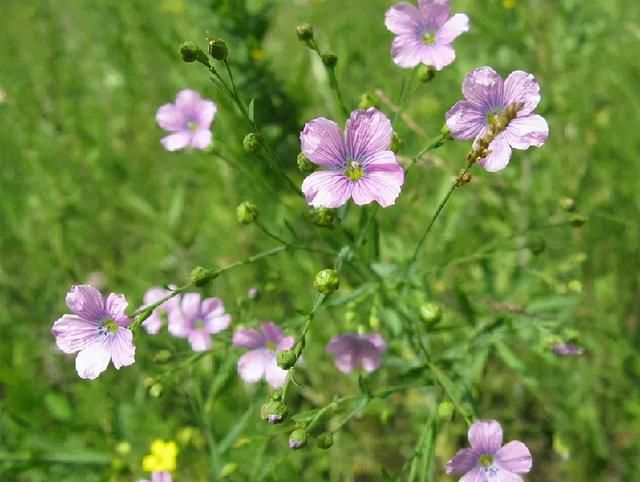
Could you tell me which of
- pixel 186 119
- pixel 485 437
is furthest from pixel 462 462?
pixel 186 119

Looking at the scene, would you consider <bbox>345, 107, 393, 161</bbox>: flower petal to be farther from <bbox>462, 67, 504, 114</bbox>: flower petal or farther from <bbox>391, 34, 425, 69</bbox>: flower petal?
<bbox>391, 34, 425, 69</bbox>: flower petal

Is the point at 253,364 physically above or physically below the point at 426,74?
below

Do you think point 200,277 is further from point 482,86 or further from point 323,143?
point 482,86

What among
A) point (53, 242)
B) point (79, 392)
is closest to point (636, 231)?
point (79, 392)

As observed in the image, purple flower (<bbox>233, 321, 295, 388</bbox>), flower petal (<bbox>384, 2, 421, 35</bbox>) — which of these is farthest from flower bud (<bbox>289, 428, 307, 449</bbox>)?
flower petal (<bbox>384, 2, 421, 35</bbox>)

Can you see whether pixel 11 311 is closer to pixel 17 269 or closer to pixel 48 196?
pixel 17 269

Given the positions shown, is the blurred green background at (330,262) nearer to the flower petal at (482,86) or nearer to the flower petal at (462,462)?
the flower petal at (462,462)
